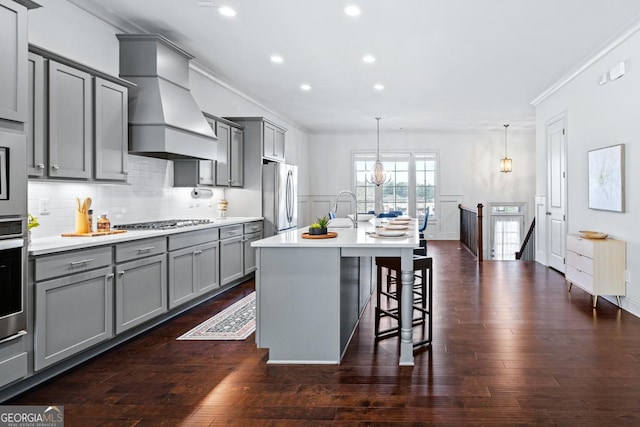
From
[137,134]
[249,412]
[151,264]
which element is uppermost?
[137,134]

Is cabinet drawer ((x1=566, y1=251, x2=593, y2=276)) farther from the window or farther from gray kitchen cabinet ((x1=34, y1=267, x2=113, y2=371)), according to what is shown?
the window

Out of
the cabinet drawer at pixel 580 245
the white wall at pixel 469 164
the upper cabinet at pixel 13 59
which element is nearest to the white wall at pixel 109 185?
the upper cabinet at pixel 13 59

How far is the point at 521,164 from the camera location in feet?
37.8

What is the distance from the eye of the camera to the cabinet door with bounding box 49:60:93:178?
3.15 meters

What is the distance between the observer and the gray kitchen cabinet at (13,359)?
2443 millimetres

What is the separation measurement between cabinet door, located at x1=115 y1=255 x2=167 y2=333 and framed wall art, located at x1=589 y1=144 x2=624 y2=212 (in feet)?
15.4

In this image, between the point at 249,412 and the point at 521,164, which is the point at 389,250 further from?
the point at 521,164

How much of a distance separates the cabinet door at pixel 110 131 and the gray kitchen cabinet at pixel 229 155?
182cm

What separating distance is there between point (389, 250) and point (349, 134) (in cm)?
901

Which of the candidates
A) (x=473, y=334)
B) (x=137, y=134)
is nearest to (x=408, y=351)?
(x=473, y=334)

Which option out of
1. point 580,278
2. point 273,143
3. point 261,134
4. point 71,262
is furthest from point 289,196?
point 71,262

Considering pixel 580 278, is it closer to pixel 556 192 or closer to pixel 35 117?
pixel 556 192

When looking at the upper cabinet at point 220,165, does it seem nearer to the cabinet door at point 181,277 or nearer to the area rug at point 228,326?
the cabinet door at point 181,277

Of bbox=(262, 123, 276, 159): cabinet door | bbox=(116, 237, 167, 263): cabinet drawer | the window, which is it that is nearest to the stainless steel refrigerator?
bbox=(262, 123, 276, 159): cabinet door
